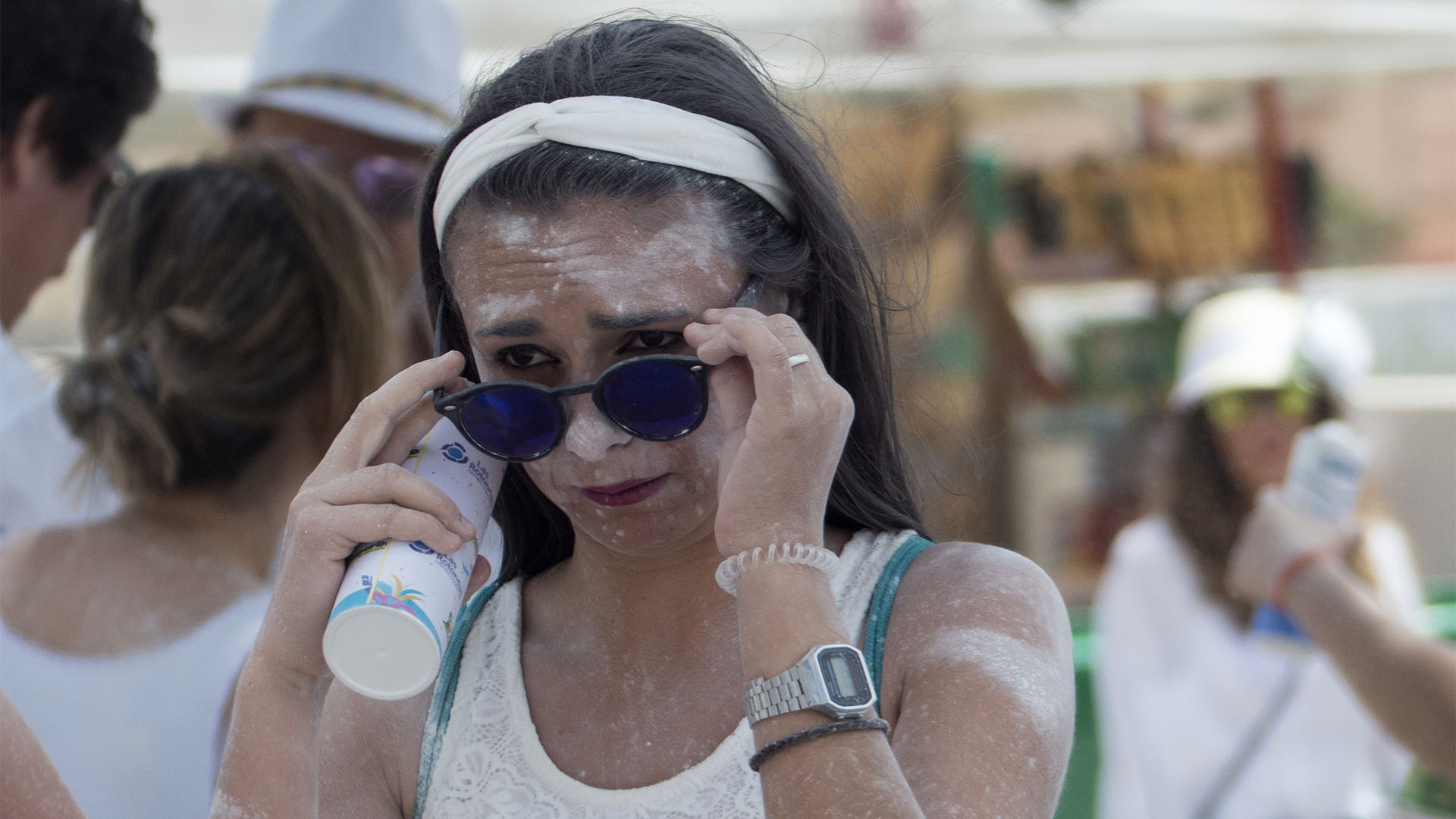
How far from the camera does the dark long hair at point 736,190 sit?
156 centimetres

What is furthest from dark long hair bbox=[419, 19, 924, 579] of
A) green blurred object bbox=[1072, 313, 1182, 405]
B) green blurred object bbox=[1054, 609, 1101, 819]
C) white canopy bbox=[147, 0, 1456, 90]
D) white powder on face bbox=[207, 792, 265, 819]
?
green blurred object bbox=[1072, 313, 1182, 405]

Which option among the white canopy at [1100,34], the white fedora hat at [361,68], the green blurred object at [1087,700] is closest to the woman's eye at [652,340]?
the white fedora hat at [361,68]

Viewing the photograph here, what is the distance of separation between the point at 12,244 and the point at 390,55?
1121 mm

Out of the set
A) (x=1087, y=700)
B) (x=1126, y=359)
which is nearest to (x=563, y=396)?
(x=1087, y=700)

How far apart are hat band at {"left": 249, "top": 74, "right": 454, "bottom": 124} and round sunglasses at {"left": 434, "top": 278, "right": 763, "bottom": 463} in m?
1.90

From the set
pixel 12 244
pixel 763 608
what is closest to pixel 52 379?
pixel 12 244

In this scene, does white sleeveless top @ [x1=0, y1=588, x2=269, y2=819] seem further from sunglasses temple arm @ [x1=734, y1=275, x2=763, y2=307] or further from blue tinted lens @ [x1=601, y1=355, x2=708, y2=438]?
sunglasses temple arm @ [x1=734, y1=275, x2=763, y2=307]

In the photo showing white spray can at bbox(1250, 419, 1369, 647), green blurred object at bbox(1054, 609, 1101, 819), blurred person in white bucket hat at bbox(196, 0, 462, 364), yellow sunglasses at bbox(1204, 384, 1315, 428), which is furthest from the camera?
green blurred object at bbox(1054, 609, 1101, 819)

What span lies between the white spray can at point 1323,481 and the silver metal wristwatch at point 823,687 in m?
2.07

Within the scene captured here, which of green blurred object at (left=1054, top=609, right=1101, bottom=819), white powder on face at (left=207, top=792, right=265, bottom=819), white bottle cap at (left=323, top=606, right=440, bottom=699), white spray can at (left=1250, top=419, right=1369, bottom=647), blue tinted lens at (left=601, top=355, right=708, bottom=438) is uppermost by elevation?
blue tinted lens at (left=601, top=355, right=708, bottom=438)

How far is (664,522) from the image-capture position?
1578 millimetres

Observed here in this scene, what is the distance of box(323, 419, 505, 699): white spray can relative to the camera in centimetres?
129

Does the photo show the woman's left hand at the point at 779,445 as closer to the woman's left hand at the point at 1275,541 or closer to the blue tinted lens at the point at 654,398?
the blue tinted lens at the point at 654,398

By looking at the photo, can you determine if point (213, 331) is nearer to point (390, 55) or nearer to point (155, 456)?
point (155, 456)
